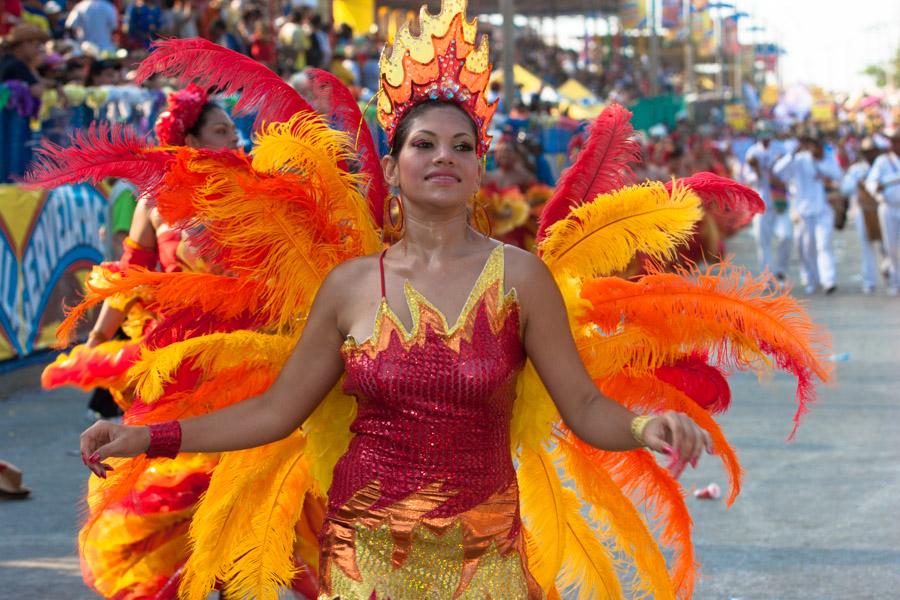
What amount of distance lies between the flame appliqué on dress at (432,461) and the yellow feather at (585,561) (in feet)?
1.76

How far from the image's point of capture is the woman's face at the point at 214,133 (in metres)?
4.91

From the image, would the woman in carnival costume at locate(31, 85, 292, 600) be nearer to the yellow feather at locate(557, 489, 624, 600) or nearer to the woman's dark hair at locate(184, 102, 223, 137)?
the woman's dark hair at locate(184, 102, 223, 137)

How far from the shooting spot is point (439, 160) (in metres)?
2.92

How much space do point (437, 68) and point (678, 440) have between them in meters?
0.99

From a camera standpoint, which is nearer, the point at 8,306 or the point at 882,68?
the point at 8,306

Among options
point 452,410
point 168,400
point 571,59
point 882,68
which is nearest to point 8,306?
point 168,400

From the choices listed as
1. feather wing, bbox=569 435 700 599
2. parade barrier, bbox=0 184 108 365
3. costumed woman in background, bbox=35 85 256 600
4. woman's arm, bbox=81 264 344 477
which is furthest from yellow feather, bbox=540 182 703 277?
parade barrier, bbox=0 184 108 365

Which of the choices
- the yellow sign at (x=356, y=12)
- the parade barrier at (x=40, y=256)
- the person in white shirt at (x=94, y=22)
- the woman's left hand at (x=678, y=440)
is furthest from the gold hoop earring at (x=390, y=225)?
the yellow sign at (x=356, y=12)

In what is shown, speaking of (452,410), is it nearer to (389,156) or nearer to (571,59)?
(389,156)

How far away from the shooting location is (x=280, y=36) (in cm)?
1817

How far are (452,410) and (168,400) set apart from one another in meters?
0.88

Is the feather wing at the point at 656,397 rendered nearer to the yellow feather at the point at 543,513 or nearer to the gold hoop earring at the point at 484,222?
the yellow feather at the point at 543,513

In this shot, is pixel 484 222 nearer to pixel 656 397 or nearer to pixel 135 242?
pixel 656 397

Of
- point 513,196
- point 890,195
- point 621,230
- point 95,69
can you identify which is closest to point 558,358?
point 621,230
